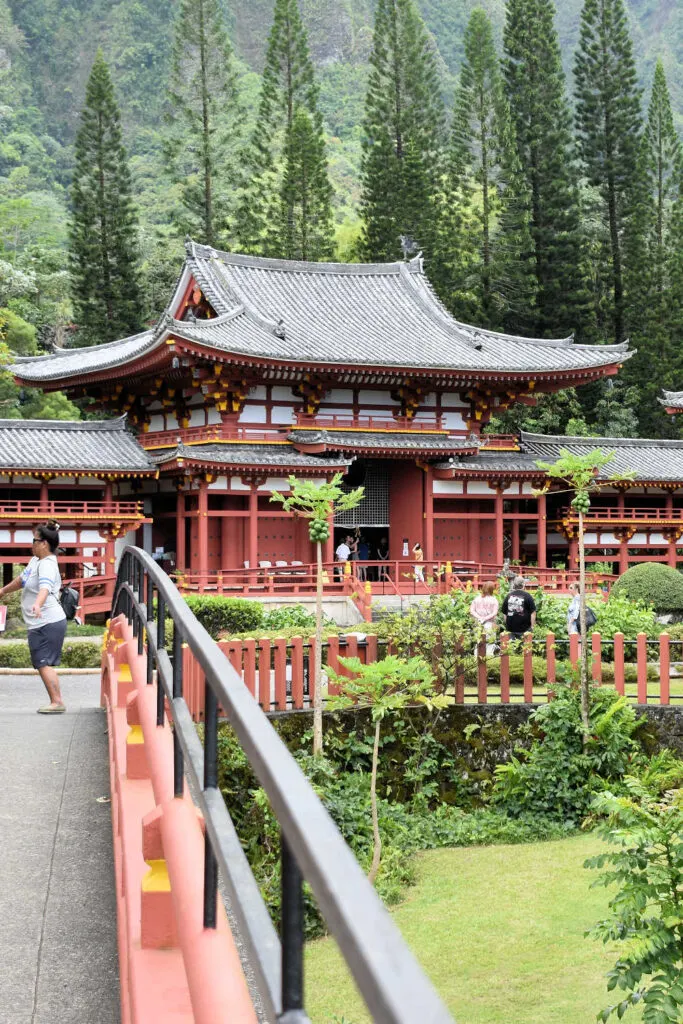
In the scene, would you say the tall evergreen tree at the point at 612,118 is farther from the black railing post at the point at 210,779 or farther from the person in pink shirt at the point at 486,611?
the black railing post at the point at 210,779

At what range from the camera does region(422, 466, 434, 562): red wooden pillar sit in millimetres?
31859

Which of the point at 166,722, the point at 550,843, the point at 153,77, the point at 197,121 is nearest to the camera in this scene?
the point at 166,722

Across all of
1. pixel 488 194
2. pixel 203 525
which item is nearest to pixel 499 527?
pixel 203 525

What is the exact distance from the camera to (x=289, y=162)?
5091cm

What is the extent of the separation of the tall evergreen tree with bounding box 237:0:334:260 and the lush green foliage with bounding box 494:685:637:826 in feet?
132

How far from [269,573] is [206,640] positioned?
79.9ft

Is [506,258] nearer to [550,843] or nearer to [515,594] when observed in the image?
[515,594]

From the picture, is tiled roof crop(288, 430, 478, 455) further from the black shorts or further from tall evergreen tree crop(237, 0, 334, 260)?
tall evergreen tree crop(237, 0, 334, 260)

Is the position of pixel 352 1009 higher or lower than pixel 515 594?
lower

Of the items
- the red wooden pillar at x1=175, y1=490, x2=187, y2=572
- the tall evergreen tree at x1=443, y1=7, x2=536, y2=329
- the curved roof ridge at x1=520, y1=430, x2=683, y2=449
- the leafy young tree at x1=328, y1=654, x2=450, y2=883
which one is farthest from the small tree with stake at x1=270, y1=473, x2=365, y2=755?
the tall evergreen tree at x1=443, y1=7, x2=536, y2=329

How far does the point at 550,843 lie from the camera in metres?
12.3

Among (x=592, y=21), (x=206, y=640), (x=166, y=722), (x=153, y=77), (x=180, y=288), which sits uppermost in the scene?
Answer: (x=153, y=77)

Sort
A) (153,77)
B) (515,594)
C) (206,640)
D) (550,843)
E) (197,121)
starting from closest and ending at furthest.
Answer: (206,640) < (550,843) < (515,594) < (197,121) < (153,77)

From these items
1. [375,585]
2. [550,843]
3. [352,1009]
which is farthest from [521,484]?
[352,1009]
